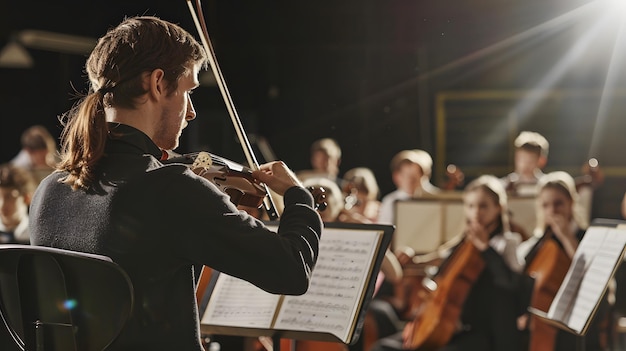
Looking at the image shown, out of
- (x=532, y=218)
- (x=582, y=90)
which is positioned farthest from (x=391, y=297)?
(x=582, y=90)

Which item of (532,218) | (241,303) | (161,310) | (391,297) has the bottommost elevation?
(391,297)

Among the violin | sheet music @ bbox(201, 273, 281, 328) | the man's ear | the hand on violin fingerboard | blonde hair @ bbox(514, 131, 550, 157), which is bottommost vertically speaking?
blonde hair @ bbox(514, 131, 550, 157)

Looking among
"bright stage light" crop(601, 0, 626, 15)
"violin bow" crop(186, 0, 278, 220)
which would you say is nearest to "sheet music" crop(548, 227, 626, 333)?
"violin bow" crop(186, 0, 278, 220)

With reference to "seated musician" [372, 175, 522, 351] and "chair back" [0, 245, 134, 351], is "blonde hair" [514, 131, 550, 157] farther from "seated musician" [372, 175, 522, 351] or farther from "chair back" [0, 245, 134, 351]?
"chair back" [0, 245, 134, 351]

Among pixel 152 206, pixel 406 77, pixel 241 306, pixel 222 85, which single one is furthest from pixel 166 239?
pixel 406 77

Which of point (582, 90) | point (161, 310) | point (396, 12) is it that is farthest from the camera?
point (582, 90)

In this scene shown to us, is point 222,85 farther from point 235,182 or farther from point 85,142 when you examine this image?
point 85,142

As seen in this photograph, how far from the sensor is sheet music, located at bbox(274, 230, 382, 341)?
2.34 meters

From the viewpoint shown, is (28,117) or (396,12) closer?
(396,12)

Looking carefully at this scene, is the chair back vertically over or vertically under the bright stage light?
under

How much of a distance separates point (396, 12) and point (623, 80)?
7.27 ft

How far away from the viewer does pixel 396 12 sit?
805 centimetres

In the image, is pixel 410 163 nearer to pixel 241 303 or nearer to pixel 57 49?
pixel 241 303

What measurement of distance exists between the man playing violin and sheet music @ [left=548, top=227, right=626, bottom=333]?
1232 millimetres
